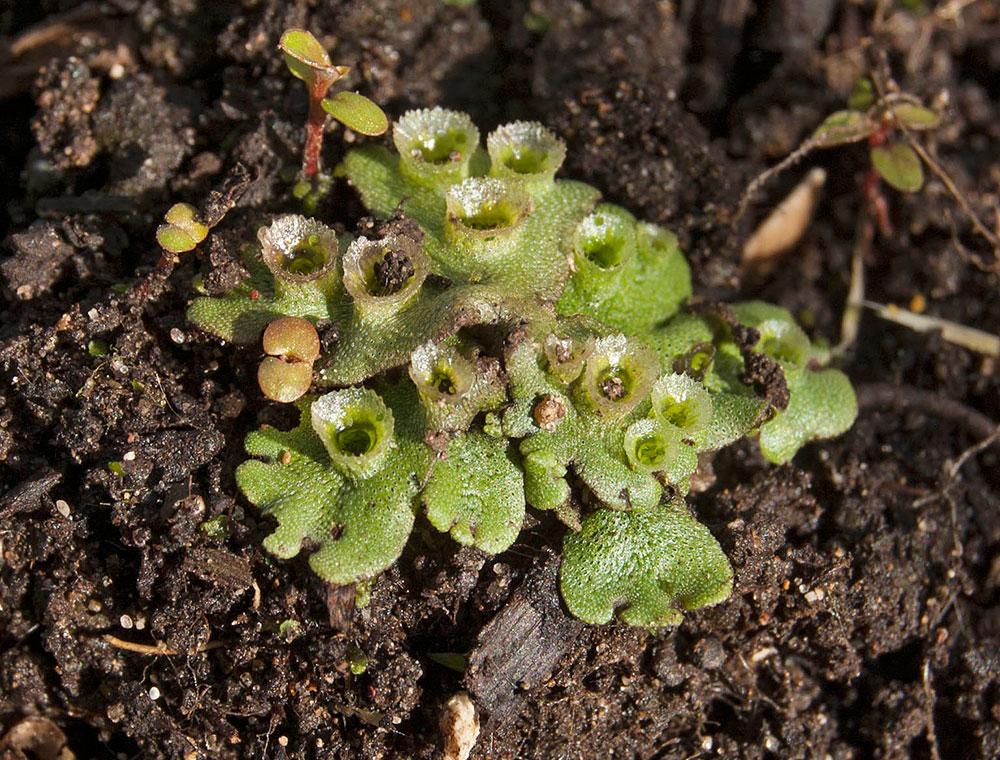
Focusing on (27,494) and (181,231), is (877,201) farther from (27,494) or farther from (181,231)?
(27,494)

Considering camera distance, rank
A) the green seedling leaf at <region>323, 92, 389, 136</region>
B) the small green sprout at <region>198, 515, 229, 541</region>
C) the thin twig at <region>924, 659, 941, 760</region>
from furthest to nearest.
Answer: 1. the thin twig at <region>924, 659, 941, 760</region>
2. the green seedling leaf at <region>323, 92, 389, 136</region>
3. the small green sprout at <region>198, 515, 229, 541</region>

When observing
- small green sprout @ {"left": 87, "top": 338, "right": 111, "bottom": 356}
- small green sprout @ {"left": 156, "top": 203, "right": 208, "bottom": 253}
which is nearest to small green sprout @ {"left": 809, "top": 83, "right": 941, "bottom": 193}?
small green sprout @ {"left": 156, "top": 203, "right": 208, "bottom": 253}

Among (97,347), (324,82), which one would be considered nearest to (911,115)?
(324,82)

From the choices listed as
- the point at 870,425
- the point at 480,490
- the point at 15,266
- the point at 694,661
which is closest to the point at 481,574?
the point at 480,490

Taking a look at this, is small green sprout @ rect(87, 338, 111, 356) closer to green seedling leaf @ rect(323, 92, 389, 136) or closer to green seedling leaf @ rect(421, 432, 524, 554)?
green seedling leaf @ rect(323, 92, 389, 136)

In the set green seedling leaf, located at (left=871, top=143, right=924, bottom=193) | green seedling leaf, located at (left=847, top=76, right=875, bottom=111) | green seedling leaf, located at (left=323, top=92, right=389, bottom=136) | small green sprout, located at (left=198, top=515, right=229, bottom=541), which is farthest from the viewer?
green seedling leaf, located at (left=847, top=76, right=875, bottom=111)

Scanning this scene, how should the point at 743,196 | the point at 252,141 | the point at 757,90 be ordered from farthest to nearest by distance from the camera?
1. the point at 757,90
2. the point at 743,196
3. the point at 252,141

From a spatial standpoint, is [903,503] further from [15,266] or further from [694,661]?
[15,266]
